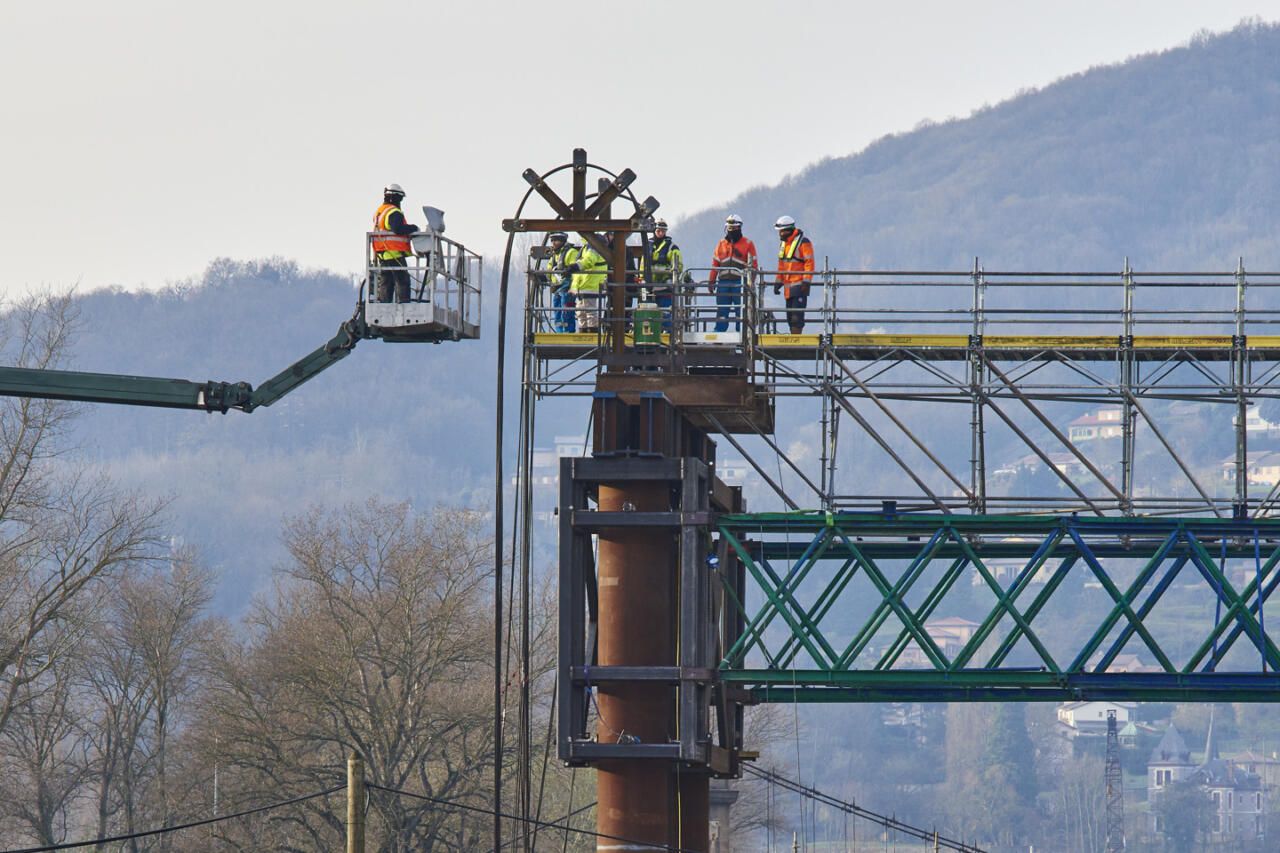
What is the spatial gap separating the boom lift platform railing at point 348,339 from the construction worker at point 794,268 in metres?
5.34

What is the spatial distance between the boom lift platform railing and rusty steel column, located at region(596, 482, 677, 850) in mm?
3658

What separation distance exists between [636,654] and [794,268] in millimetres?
7899

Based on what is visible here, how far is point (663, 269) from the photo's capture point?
3328 cm

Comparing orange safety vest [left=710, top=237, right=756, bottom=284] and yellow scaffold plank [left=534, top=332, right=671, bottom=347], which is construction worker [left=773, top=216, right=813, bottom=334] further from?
yellow scaffold plank [left=534, top=332, right=671, bottom=347]

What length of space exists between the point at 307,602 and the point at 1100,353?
54.2 meters

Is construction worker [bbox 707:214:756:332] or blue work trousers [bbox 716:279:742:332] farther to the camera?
construction worker [bbox 707:214:756:332]

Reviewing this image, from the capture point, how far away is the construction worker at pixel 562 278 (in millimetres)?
33000

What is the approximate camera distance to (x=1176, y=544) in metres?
30.8

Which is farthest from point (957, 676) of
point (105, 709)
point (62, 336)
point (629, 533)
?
point (105, 709)

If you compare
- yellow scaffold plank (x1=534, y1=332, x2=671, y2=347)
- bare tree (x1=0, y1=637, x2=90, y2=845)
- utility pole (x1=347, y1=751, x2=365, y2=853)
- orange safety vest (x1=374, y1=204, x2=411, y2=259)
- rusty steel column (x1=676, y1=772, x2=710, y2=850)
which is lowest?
bare tree (x1=0, y1=637, x2=90, y2=845)

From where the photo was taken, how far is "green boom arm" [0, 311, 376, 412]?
30.6m

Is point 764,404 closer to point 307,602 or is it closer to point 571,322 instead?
point 571,322

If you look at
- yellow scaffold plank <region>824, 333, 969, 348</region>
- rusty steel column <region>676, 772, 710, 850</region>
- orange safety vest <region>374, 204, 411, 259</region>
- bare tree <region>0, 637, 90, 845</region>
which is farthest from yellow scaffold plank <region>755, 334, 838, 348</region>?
bare tree <region>0, 637, 90, 845</region>

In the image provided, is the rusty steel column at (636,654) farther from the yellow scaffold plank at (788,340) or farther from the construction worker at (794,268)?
the construction worker at (794,268)
